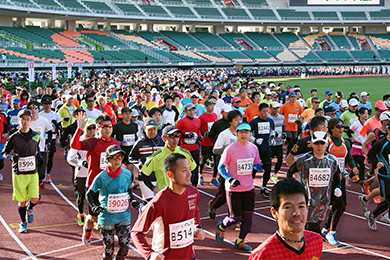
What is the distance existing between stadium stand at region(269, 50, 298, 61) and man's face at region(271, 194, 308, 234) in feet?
261

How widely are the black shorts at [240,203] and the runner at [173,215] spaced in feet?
8.67

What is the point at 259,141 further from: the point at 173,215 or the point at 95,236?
the point at 173,215

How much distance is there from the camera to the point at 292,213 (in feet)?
10.5

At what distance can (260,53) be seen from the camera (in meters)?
81.0

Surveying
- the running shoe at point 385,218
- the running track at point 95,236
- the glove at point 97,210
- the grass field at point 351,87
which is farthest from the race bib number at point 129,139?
the grass field at point 351,87

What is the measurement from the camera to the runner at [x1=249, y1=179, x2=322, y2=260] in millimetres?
3180

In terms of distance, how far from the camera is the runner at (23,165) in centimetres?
828

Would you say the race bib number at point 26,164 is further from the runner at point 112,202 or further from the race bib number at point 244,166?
the race bib number at point 244,166

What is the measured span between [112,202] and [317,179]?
8.87 ft

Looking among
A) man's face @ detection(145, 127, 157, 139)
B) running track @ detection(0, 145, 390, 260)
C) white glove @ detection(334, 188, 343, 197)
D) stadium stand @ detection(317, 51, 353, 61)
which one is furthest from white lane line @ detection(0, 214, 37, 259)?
stadium stand @ detection(317, 51, 353, 61)

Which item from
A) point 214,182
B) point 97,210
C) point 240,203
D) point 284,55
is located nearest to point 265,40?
point 284,55

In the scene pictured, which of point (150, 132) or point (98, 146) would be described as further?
point (150, 132)

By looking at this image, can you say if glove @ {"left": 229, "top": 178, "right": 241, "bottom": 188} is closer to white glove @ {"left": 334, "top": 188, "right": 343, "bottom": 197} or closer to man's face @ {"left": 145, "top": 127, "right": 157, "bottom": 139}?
white glove @ {"left": 334, "top": 188, "right": 343, "bottom": 197}

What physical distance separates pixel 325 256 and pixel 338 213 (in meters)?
0.71
